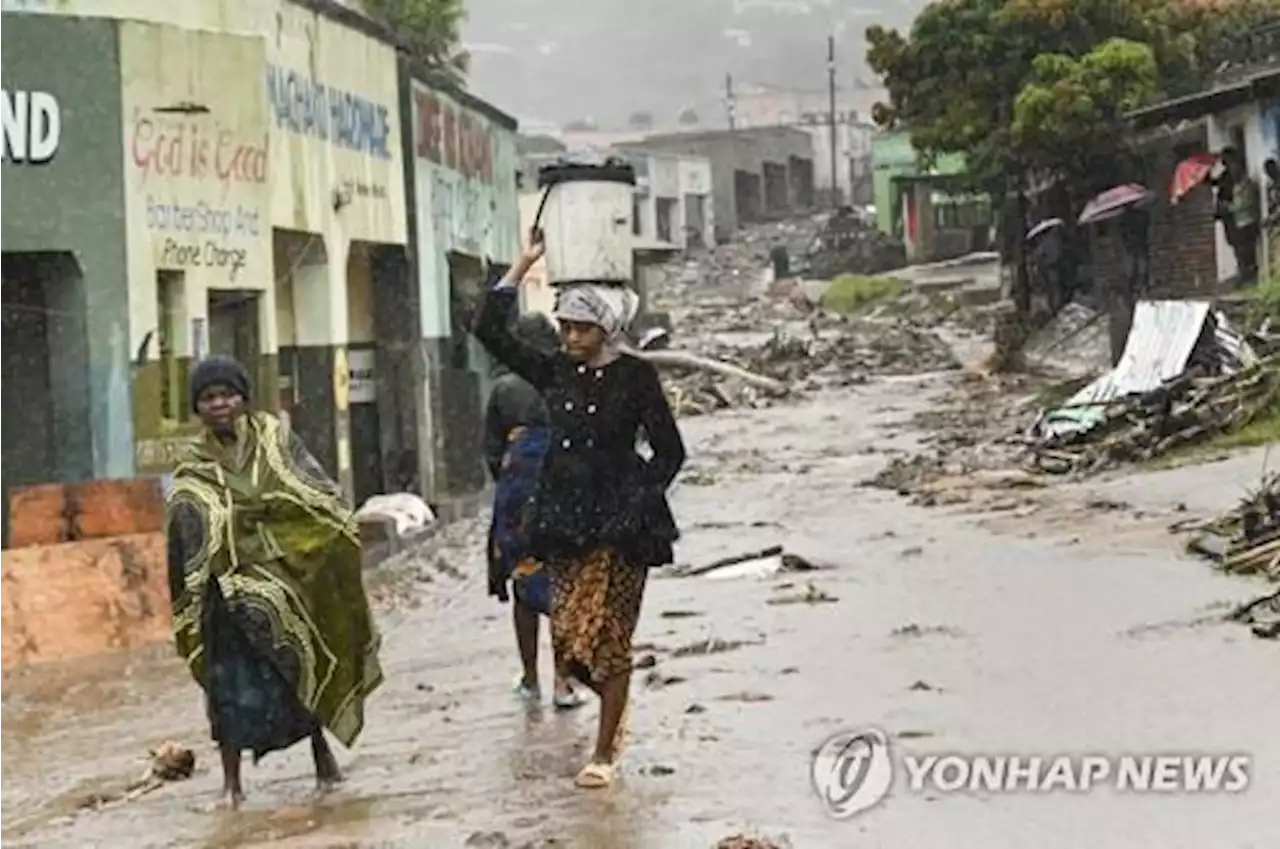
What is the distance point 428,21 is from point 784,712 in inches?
1318

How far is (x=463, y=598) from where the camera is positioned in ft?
48.4

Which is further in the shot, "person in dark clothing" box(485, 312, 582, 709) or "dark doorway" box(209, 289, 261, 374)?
"dark doorway" box(209, 289, 261, 374)

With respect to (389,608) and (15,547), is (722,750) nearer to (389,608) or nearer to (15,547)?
(389,608)

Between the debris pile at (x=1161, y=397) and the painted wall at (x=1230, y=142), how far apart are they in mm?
7424

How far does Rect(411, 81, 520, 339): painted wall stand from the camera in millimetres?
26938

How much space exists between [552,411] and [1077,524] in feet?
24.2

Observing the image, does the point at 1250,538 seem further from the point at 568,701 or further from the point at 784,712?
the point at 568,701

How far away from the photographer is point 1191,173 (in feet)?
95.3

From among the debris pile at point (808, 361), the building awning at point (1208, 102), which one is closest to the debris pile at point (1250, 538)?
the building awning at point (1208, 102)

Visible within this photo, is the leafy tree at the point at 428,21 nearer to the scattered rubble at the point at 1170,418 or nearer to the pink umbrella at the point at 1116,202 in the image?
the pink umbrella at the point at 1116,202

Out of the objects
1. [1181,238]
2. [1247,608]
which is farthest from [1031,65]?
[1247,608]

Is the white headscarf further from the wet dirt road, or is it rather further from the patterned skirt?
the wet dirt road

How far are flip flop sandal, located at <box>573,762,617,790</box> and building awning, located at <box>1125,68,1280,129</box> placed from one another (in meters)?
19.5

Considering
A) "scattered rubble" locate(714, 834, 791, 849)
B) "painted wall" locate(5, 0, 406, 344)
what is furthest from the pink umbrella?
"scattered rubble" locate(714, 834, 791, 849)
